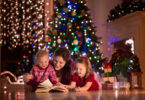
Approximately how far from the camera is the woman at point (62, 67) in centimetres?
326

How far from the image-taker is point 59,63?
10.7 ft

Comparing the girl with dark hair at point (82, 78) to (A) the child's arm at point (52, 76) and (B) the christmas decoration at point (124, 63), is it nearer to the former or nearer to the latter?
(A) the child's arm at point (52, 76)

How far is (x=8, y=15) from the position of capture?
709cm

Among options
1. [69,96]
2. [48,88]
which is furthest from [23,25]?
[69,96]

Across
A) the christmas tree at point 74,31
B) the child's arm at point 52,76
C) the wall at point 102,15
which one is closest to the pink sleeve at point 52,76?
the child's arm at point 52,76

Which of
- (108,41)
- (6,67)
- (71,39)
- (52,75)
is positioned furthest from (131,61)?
(6,67)

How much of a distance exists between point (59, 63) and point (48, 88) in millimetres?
350

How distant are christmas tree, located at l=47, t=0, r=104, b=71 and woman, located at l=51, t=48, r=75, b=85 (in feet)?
5.54

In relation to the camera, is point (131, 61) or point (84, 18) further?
point (84, 18)

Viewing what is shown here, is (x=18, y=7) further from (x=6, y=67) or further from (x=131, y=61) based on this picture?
(x=131, y=61)

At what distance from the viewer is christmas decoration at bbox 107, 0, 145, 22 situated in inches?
242

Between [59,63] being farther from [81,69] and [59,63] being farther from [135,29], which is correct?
[135,29]

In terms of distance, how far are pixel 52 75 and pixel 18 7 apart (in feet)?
14.1

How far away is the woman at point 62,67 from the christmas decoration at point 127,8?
3.26 m
